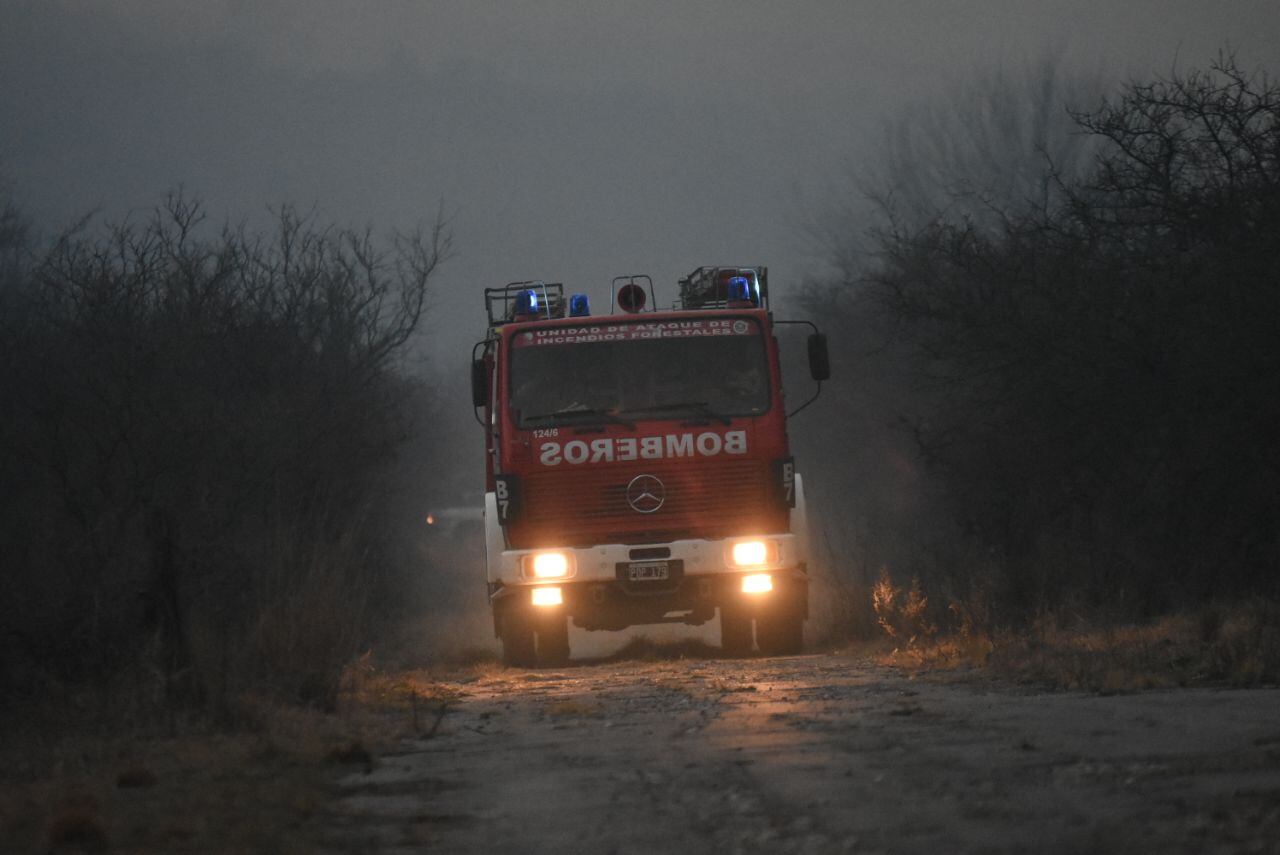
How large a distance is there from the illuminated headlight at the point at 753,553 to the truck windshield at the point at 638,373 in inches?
45.2

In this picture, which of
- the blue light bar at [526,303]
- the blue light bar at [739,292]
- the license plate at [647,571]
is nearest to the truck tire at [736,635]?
the license plate at [647,571]

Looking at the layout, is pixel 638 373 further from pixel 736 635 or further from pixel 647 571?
pixel 736 635

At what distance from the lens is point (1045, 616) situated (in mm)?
14883

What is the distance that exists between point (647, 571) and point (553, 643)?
4.83ft

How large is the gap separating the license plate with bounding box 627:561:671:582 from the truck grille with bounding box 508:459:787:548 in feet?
0.68

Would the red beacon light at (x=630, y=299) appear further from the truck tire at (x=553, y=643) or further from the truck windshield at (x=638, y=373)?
the truck tire at (x=553, y=643)

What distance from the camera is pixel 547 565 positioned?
14484 millimetres

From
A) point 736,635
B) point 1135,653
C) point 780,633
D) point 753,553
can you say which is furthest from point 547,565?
point 1135,653

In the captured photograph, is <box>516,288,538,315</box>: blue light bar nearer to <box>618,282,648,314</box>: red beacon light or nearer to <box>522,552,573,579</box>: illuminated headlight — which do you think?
<box>618,282,648,314</box>: red beacon light

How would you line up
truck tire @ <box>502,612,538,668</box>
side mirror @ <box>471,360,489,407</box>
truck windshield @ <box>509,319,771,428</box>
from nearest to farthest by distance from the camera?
truck windshield @ <box>509,319,771,428</box> < truck tire @ <box>502,612,538,668</box> < side mirror @ <box>471,360,489,407</box>

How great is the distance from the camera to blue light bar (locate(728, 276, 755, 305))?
1580 centimetres

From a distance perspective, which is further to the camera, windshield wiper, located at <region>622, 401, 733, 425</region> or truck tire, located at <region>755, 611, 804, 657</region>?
truck tire, located at <region>755, 611, 804, 657</region>

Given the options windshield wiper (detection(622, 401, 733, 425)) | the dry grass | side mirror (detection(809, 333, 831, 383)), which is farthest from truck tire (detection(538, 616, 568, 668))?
side mirror (detection(809, 333, 831, 383))

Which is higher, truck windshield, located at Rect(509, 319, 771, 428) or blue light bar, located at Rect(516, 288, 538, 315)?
blue light bar, located at Rect(516, 288, 538, 315)
